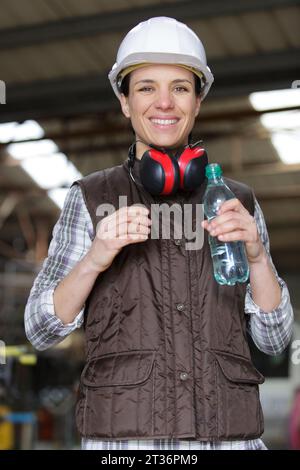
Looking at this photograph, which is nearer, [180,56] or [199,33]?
[180,56]

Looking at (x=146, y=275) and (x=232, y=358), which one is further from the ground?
(x=146, y=275)

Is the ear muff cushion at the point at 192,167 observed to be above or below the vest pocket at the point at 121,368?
above

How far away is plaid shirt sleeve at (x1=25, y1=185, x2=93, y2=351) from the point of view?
1.99 m

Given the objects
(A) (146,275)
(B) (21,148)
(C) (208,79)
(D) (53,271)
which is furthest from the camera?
(B) (21,148)

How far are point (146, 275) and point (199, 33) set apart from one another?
5.25m

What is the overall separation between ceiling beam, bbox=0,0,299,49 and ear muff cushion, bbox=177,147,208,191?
4260 millimetres

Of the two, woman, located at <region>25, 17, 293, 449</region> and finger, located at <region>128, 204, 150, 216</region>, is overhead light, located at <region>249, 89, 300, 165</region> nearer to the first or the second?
woman, located at <region>25, 17, 293, 449</region>

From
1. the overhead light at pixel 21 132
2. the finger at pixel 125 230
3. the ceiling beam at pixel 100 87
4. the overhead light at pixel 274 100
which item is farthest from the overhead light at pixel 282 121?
the finger at pixel 125 230

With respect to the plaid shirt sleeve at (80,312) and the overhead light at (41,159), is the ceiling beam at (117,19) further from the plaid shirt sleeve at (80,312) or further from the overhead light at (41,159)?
the plaid shirt sleeve at (80,312)

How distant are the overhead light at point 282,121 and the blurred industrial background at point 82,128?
0.06 feet

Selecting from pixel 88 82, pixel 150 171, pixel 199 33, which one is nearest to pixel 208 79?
pixel 150 171

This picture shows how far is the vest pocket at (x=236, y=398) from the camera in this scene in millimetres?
1822

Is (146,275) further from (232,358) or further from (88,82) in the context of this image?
(88,82)

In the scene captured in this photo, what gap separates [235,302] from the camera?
195cm
